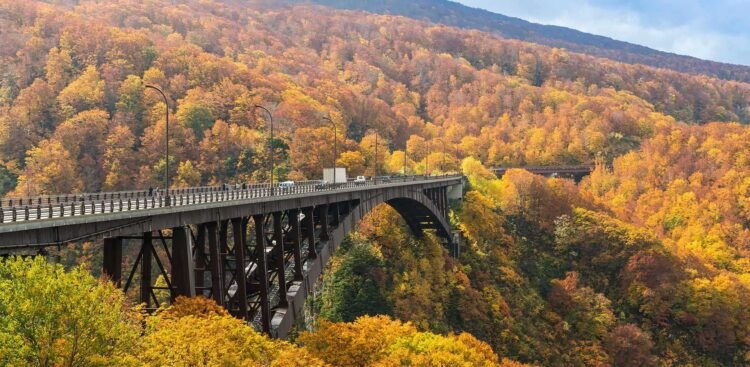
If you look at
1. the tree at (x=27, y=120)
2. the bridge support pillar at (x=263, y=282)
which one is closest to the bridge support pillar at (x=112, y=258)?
the bridge support pillar at (x=263, y=282)

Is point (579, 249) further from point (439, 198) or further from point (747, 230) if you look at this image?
point (747, 230)

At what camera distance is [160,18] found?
198 meters

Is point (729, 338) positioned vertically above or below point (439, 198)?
below

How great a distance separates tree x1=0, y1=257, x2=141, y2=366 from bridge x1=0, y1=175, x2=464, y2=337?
8.43ft

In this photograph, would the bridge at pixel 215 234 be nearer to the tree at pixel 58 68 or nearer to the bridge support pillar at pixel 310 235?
the bridge support pillar at pixel 310 235

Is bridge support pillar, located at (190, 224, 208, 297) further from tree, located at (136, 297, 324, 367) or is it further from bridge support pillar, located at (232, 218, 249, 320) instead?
tree, located at (136, 297, 324, 367)

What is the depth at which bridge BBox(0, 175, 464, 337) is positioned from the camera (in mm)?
22609

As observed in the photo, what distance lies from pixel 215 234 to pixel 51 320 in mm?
13957

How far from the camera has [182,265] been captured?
27656 mm

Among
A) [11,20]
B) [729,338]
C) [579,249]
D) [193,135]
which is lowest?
[729,338]

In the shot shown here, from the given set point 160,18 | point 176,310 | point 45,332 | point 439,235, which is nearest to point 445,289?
point 439,235

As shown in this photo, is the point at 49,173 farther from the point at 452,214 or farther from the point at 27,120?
the point at 452,214

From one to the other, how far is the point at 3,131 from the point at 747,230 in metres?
123

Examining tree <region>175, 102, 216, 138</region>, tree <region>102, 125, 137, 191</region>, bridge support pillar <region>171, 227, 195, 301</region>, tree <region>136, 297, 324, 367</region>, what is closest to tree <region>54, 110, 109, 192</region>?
tree <region>102, 125, 137, 191</region>
